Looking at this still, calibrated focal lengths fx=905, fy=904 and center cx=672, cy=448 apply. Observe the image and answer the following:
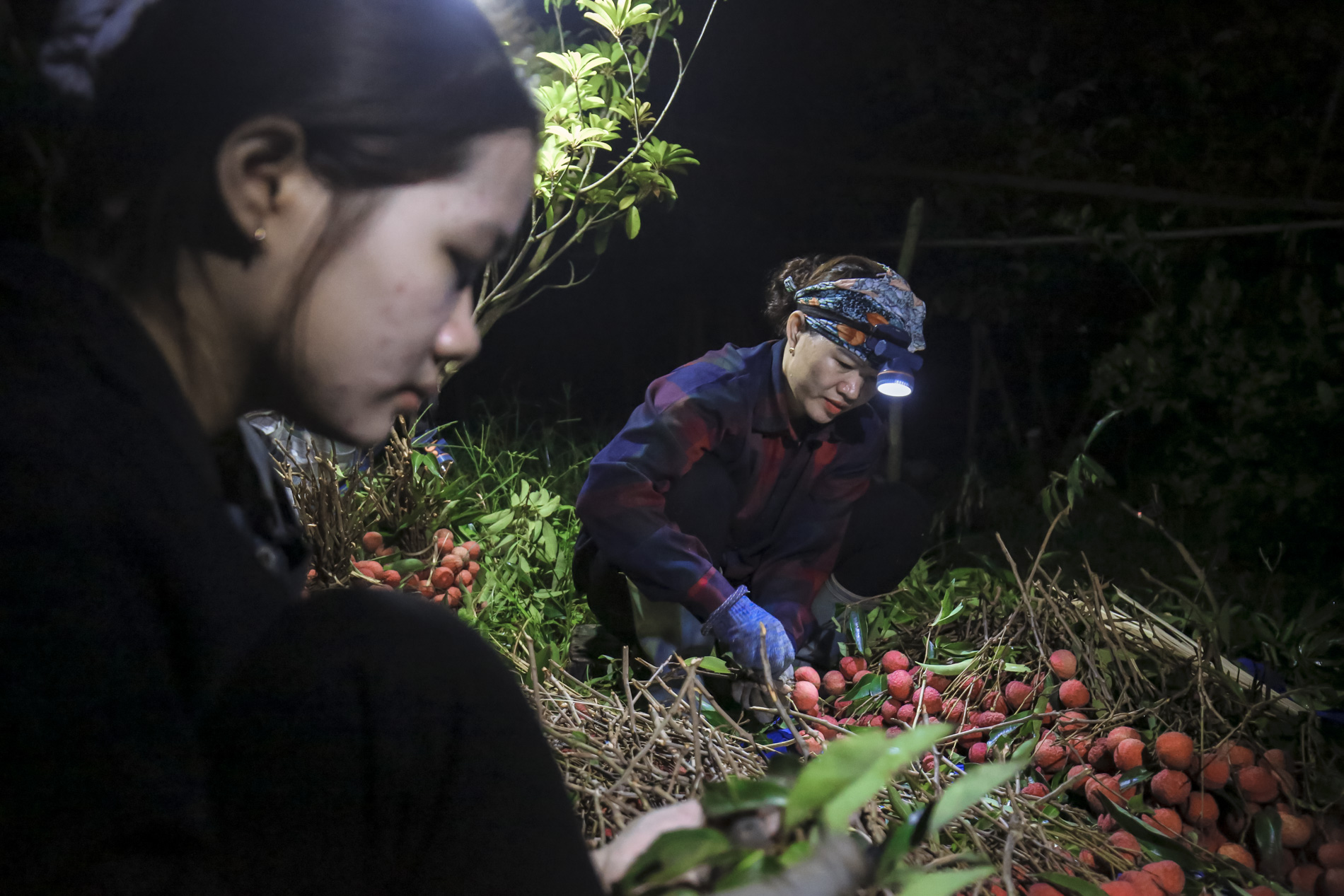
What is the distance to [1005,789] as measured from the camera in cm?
94

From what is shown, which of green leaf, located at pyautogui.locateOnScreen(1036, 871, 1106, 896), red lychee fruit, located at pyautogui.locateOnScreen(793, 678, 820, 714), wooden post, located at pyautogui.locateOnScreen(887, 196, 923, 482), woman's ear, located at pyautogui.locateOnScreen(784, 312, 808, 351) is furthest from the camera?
wooden post, located at pyautogui.locateOnScreen(887, 196, 923, 482)

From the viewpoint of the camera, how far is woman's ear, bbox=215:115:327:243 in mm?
432

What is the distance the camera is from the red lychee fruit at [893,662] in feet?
4.44

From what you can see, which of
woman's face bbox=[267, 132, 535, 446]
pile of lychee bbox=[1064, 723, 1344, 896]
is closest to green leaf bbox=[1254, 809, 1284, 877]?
pile of lychee bbox=[1064, 723, 1344, 896]

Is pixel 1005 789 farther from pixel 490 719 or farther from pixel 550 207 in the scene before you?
pixel 550 207

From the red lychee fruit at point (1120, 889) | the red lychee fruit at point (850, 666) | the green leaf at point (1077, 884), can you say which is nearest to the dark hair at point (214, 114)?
the green leaf at point (1077, 884)

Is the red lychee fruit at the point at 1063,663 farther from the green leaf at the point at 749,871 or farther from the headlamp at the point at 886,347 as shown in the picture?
the green leaf at the point at 749,871

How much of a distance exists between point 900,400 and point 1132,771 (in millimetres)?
940

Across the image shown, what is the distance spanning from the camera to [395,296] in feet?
1.57

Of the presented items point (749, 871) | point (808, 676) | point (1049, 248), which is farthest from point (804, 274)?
point (1049, 248)

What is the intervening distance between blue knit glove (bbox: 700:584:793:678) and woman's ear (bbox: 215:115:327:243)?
2.72 feet

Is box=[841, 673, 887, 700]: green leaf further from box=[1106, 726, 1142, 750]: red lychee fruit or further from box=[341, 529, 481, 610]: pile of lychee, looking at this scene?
box=[341, 529, 481, 610]: pile of lychee

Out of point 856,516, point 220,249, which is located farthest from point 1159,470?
point 220,249

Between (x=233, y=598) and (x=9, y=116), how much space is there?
12.5 inches
